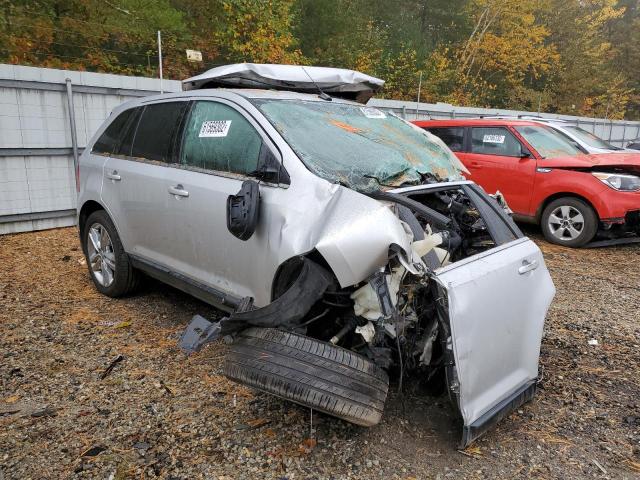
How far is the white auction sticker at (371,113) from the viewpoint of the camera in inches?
152

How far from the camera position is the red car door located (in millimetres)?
7250

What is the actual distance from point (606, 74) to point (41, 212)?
1246 inches

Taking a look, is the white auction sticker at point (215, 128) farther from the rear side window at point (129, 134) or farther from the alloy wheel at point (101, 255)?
the alloy wheel at point (101, 255)

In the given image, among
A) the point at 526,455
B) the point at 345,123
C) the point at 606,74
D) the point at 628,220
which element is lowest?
the point at 526,455

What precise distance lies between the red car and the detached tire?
213 inches

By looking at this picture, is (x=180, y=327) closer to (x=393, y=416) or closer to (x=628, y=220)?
(x=393, y=416)

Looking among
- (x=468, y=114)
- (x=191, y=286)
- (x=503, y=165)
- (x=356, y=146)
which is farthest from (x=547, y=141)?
(x=468, y=114)

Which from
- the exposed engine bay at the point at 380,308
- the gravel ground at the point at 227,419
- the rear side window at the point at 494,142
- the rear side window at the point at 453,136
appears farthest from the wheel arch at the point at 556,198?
the exposed engine bay at the point at 380,308

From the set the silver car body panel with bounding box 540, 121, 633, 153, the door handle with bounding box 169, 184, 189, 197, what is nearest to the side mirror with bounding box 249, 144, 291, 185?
the door handle with bounding box 169, 184, 189, 197

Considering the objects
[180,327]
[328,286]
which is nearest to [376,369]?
[328,286]

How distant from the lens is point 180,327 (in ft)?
13.0

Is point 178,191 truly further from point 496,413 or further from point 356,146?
point 496,413

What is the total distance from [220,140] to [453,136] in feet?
18.4

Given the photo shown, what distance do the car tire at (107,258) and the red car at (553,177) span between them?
17.6 feet
